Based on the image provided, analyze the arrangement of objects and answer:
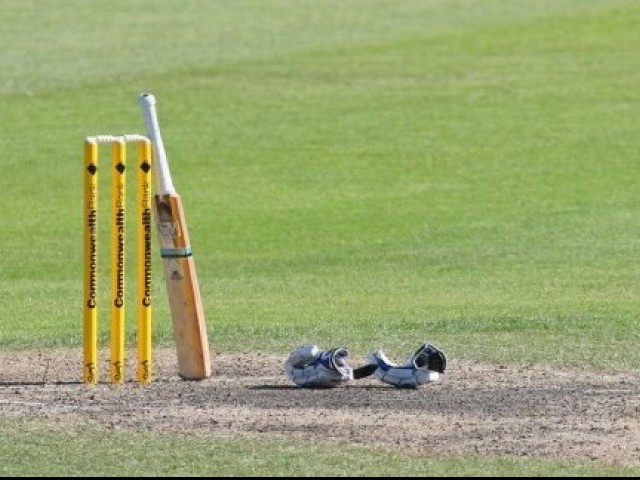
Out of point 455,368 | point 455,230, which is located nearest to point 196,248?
point 455,230

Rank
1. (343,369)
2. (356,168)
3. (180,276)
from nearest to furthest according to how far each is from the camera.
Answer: (343,369)
(180,276)
(356,168)

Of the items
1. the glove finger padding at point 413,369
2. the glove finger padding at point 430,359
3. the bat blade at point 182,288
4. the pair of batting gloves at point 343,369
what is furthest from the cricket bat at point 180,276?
the glove finger padding at point 430,359

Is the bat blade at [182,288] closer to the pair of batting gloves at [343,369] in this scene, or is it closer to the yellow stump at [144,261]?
the yellow stump at [144,261]

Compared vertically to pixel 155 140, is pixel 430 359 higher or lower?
lower

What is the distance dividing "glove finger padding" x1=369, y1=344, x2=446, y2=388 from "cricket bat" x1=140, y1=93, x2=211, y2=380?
3.19 ft

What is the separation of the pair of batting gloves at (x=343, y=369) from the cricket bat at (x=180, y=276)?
0.53 metres

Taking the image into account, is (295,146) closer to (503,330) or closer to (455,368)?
(503,330)

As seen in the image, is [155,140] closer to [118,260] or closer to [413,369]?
[118,260]

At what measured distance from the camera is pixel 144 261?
10.1 metres

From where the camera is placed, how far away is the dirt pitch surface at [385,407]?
8586mm

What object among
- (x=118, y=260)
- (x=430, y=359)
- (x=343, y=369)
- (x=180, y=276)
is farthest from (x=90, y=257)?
(x=430, y=359)

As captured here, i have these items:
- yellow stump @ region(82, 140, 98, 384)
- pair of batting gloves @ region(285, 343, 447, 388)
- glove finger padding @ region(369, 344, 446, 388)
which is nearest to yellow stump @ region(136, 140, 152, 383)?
yellow stump @ region(82, 140, 98, 384)

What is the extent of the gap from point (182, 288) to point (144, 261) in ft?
0.95

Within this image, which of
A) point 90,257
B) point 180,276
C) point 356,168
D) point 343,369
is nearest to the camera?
point 90,257
